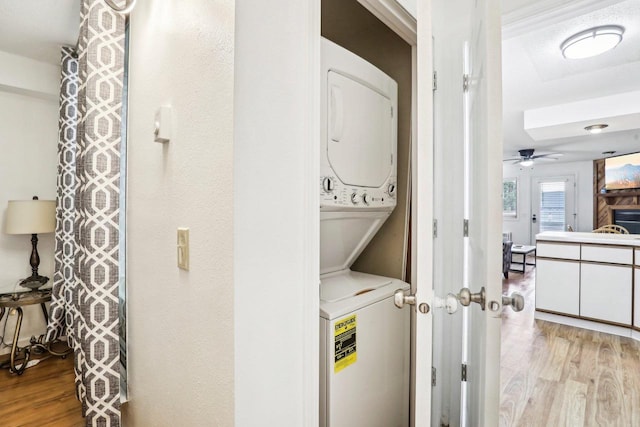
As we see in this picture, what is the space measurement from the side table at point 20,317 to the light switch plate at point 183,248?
2296mm

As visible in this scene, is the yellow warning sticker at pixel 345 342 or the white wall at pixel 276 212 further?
the yellow warning sticker at pixel 345 342

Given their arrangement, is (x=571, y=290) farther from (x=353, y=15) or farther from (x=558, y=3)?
(x=353, y=15)

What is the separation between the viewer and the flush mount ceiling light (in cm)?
204

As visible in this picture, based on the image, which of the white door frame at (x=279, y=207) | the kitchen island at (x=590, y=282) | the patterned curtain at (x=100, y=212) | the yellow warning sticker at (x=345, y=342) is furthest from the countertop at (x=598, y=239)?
the patterned curtain at (x=100, y=212)

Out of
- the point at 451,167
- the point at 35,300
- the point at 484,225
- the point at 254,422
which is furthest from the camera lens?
the point at 35,300

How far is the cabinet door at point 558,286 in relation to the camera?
337 centimetres

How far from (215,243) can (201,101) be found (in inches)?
15.1

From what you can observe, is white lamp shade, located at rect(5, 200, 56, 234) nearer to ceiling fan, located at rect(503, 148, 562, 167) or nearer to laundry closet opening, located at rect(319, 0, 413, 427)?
laundry closet opening, located at rect(319, 0, 413, 427)

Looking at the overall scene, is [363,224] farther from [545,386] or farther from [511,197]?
[511,197]

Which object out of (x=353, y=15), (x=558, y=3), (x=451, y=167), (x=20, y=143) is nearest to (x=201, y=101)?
(x=451, y=167)

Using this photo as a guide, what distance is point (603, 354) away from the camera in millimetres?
2732

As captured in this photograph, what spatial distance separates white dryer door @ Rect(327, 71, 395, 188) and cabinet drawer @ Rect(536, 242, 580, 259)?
3097 mm

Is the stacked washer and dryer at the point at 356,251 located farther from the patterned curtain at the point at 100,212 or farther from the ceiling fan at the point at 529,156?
the ceiling fan at the point at 529,156

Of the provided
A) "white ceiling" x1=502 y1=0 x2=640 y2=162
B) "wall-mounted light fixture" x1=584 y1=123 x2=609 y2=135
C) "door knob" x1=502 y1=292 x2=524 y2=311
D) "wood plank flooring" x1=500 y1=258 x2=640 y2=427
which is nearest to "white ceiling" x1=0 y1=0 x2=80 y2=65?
"white ceiling" x1=502 y1=0 x2=640 y2=162
